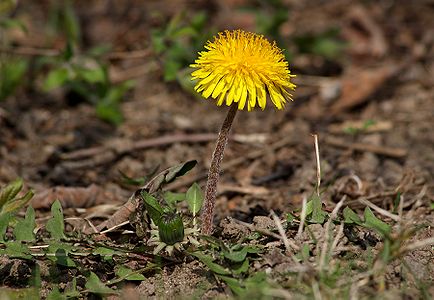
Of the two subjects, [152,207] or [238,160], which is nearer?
[152,207]

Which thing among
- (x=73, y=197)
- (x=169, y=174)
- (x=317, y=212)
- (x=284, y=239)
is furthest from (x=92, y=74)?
(x=284, y=239)

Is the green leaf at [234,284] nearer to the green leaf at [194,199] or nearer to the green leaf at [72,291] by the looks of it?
the green leaf at [194,199]

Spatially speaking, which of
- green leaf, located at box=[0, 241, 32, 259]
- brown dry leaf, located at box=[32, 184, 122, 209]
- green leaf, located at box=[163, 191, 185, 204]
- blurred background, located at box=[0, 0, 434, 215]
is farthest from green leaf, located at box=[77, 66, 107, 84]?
green leaf, located at box=[0, 241, 32, 259]

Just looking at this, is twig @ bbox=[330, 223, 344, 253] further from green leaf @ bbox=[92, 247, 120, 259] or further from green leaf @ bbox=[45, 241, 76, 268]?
green leaf @ bbox=[45, 241, 76, 268]

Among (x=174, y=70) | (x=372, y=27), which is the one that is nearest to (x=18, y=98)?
(x=174, y=70)

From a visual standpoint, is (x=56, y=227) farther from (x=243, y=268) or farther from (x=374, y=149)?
(x=374, y=149)

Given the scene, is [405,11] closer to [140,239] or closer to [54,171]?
[54,171]
